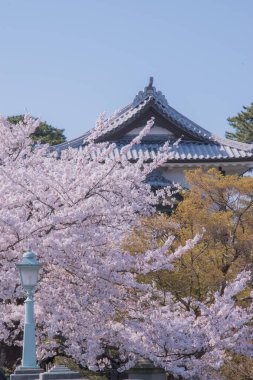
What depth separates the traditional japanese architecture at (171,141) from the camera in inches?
1253

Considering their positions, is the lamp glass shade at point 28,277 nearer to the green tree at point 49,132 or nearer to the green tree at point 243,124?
the green tree at point 49,132

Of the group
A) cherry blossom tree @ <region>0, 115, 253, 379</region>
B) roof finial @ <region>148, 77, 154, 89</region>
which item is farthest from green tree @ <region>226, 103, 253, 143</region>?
cherry blossom tree @ <region>0, 115, 253, 379</region>

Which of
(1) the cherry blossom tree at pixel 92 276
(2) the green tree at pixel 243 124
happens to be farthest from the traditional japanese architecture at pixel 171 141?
(2) the green tree at pixel 243 124

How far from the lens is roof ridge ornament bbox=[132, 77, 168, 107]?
33.2 m

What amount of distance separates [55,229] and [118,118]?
19552 millimetres

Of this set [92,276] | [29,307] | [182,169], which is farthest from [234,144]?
[29,307]

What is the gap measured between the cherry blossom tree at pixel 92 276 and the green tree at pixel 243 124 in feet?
161

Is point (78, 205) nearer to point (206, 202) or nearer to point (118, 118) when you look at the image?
point (206, 202)

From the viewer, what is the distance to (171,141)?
33.0m

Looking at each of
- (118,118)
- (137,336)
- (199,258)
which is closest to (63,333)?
(137,336)

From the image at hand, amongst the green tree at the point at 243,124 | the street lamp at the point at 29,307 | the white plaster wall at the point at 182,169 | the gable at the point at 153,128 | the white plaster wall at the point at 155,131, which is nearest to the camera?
the street lamp at the point at 29,307

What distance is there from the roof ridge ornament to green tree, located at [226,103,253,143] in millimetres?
31500

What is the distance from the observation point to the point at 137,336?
1560cm

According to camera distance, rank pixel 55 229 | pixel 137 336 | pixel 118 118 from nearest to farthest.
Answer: pixel 55 229 → pixel 137 336 → pixel 118 118
